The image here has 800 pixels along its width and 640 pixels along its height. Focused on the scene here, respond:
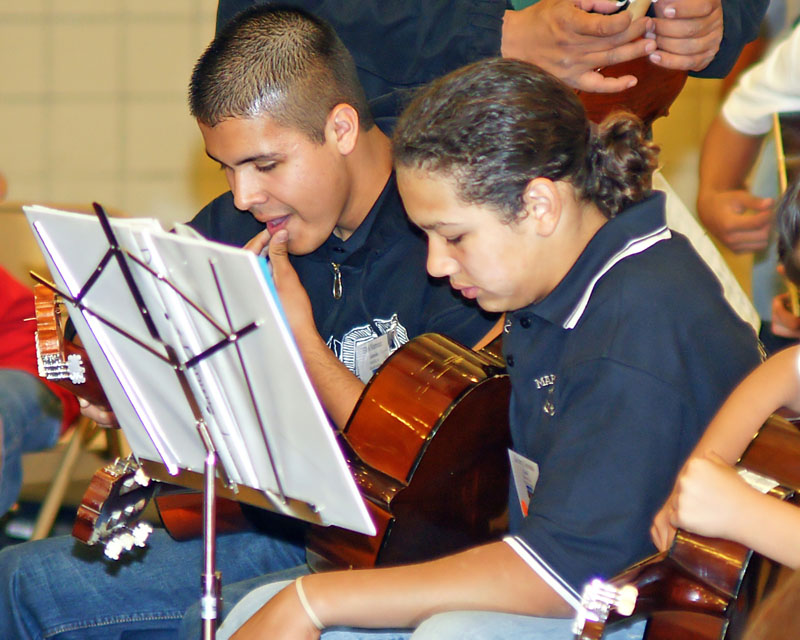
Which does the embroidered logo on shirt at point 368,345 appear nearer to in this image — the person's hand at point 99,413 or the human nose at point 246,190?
the human nose at point 246,190

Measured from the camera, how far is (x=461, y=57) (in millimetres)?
1819

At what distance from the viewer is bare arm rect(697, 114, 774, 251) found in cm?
200

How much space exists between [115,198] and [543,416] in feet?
9.77

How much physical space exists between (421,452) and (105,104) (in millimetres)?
2824

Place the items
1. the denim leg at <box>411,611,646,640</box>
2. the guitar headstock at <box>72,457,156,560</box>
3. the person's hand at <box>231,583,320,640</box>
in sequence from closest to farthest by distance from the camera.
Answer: the denim leg at <box>411,611,646,640</box> < the person's hand at <box>231,583,320,640</box> < the guitar headstock at <box>72,457,156,560</box>

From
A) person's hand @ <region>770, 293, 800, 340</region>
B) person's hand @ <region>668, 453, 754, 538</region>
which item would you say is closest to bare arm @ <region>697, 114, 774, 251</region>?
person's hand @ <region>770, 293, 800, 340</region>

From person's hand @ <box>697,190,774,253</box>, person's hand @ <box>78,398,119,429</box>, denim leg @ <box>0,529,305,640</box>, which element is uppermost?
person's hand @ <box>697,190,774,253</box>

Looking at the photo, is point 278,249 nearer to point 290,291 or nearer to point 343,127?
point 290,291

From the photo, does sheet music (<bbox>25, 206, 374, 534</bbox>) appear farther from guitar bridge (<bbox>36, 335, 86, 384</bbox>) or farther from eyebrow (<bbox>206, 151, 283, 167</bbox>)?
eyebrow (<bbox>206, 151, 283, 167</bbox>)

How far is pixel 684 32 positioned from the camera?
5.31 feet

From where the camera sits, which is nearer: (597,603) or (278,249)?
(597,603)

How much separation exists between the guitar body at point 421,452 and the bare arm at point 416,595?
9.0 inches

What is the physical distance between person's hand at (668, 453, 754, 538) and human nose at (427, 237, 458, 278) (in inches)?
17.1

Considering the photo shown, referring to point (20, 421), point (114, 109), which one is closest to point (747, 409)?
point (20, 421)
